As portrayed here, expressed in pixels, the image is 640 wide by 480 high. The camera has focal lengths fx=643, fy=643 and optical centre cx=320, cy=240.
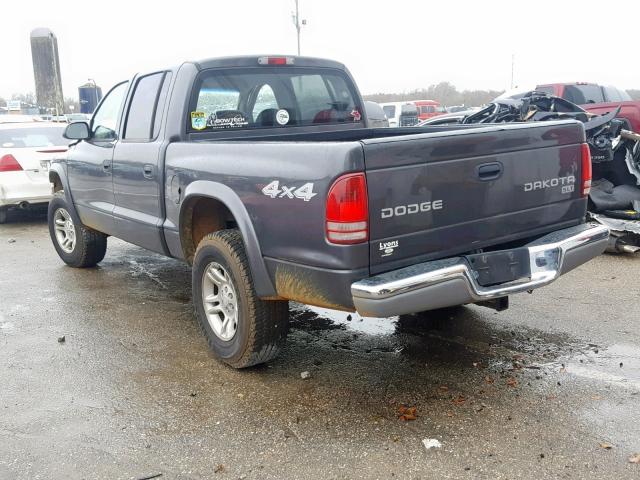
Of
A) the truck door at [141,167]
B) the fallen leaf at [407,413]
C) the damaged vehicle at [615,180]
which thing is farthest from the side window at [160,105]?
the damaged vehicle at [615,180]

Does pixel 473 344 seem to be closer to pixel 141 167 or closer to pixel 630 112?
pixel 141 167

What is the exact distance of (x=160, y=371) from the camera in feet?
13.8

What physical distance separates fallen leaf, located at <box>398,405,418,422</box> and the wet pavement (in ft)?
0.06

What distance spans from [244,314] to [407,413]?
3.64 feet

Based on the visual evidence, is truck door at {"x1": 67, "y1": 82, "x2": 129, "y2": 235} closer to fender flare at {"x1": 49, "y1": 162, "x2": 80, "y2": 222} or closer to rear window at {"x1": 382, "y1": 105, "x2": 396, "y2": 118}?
fender flare at {"x1": 49, "y1": 162, "x2": 80, "y2": 222}

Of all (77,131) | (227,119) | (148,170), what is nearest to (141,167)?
(148,170)

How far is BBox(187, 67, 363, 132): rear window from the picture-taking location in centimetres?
476

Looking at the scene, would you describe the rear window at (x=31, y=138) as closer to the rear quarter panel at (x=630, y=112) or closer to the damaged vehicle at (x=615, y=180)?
the damaged vehicle at (x=615, y=180)

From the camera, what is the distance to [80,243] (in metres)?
6.81

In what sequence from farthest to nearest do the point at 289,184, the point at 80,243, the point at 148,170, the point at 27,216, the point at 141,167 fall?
the point at 27,216
the point at 80,243
the point at 141,167
the point at 148,170
the point at 289,184

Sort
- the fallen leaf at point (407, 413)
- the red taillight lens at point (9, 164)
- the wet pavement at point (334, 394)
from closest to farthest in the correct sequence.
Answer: the wet pavement at point (334, 394) < the fallen leaf at point (407, 413) < the red taillight lens at point (9, 164)

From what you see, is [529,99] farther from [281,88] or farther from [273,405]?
[273,405]

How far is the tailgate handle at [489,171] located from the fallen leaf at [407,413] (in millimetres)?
1334

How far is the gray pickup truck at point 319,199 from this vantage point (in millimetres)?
3232
